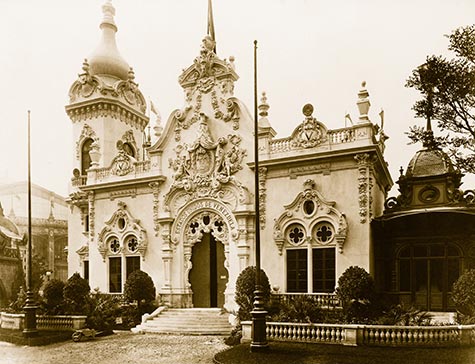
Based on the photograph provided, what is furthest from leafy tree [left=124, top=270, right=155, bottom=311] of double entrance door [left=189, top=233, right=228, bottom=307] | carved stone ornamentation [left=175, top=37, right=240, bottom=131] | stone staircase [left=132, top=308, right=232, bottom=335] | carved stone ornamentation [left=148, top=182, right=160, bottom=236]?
carved stone ornamentation [left=175, top=37, right=240, bottom=131]

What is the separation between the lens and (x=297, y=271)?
2142cm

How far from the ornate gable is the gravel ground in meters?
5.64

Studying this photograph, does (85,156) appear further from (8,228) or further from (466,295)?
(466,295)

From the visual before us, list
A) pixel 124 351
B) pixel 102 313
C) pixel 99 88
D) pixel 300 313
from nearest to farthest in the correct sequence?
pixel 124 351 → pixel 300 313 → pixel 102 313 → pixel 99 88

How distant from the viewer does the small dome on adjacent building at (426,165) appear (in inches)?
875

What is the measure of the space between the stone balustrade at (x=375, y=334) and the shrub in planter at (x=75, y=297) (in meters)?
9.61

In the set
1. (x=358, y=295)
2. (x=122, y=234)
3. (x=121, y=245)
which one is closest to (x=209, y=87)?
(x=122, y=234)

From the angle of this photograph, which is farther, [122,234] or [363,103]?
[122,234]

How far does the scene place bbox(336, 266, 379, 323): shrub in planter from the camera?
18000 millimetres

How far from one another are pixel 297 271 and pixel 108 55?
20.6 metres

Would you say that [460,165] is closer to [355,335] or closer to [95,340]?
→ [355,335]

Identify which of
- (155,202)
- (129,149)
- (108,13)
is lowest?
(155,202)

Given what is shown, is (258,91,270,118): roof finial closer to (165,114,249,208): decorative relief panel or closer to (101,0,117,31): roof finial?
(165,114,249,208): decorative relief panel

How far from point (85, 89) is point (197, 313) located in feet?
57.0
